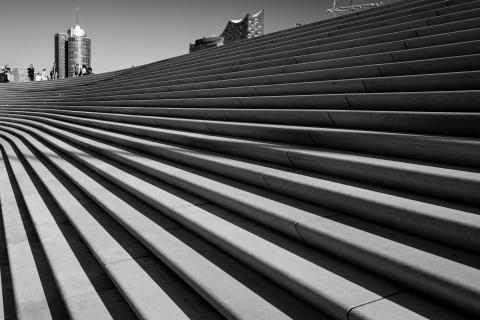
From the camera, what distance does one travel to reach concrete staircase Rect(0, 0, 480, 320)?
179cm

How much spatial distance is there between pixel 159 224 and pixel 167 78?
6806 mm

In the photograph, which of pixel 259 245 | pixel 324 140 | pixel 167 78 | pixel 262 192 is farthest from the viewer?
pixel 167 78

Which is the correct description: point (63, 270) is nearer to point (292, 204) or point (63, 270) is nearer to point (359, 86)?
point (292, 204)

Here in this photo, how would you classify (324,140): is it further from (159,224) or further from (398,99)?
(159,224)

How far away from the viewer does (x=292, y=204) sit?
2.64 meters

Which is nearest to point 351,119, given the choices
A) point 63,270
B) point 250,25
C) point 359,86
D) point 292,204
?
point 359,86

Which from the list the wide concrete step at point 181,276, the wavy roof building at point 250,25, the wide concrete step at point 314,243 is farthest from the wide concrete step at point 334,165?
the wavy roof building at point 250,25

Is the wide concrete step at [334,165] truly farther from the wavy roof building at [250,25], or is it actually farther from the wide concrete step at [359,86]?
the wavy roof building at [250,25]

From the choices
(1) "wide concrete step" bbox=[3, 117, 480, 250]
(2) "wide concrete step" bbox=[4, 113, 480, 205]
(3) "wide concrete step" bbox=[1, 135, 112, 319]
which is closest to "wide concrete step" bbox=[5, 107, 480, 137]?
(2) "wide concrete step" bbox=[4, 113, 480, 205]

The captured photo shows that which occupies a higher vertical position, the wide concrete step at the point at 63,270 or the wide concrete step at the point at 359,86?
the wide concrete step at the point at 359,86

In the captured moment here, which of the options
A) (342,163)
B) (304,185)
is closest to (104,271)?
(304,185)

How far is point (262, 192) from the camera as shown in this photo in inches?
118

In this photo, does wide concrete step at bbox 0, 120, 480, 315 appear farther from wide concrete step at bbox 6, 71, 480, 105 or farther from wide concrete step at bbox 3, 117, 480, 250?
wide concrete step at bbox 6, 71, 480, 105

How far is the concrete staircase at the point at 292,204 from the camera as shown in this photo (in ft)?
5.88
